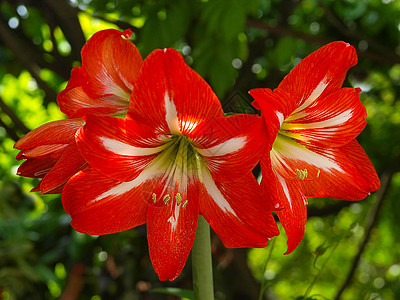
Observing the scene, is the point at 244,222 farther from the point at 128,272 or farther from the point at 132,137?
the point at 128,272

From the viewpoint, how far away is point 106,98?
1.34 ft

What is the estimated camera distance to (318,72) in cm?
36

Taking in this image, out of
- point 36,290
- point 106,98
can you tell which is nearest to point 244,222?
point 106,98

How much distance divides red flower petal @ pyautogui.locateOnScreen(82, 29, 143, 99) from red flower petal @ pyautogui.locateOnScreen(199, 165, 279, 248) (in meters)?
0.13

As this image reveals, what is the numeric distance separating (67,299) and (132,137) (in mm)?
1028

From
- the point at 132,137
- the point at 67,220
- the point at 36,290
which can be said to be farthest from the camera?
the point at 36,290

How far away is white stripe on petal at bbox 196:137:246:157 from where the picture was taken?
1.12ft

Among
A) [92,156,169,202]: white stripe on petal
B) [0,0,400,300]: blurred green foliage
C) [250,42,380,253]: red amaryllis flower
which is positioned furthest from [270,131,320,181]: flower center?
[0,0,400,300]: blurred green foliage

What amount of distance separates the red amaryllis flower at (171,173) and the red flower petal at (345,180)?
79 mm

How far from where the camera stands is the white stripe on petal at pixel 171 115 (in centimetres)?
33

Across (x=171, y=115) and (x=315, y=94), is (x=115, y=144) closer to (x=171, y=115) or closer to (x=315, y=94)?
(x=171, y=115)

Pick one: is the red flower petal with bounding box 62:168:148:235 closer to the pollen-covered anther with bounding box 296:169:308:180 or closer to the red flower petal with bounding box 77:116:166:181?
the red flower petal with bounding box 77:116:166:181

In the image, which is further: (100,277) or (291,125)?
(100,277)

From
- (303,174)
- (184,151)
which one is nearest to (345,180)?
(303,174)
